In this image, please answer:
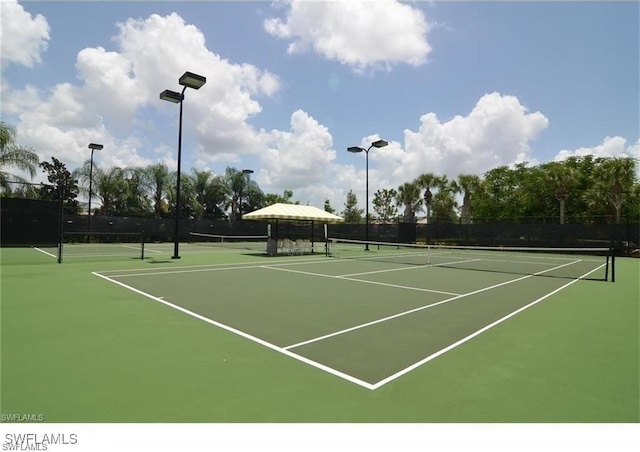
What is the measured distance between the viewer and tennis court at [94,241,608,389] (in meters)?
4.57

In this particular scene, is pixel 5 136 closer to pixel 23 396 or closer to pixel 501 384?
pixel 23 396

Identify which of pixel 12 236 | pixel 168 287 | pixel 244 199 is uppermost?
pixel 244 199

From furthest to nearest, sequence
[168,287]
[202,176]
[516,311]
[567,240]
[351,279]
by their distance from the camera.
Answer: [202,176] < [567,240] < [351,279] < [168,287] < [516,311]

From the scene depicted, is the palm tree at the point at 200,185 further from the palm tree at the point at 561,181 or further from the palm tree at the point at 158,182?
the palm tree at the point at 561,181

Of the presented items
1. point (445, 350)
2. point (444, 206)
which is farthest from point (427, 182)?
point (445, 350)

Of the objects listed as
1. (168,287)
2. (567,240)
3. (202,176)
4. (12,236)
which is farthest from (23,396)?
(202,176)

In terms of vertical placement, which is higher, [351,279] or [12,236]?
[12,236]

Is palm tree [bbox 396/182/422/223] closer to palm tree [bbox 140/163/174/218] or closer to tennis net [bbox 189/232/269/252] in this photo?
tennis net [bbox 189/232/269/252]

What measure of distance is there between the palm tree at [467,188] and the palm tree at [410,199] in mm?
5666

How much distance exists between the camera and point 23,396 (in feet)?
10.7

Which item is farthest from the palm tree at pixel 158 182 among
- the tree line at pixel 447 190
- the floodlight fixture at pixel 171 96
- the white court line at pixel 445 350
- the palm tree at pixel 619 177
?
the palm tree at pixel 619 177

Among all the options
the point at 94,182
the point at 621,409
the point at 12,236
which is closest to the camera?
the point at 621,409

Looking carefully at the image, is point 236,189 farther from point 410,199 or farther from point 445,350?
point 445,350

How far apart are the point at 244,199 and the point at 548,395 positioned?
41656 millimetres
